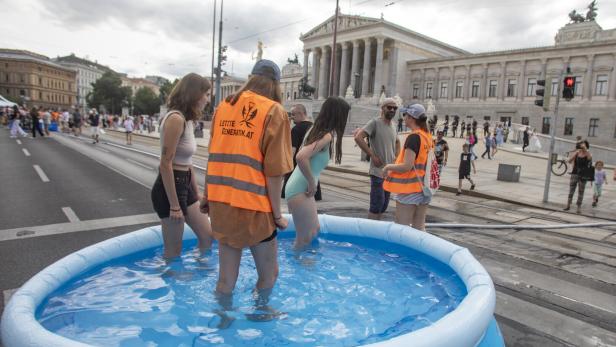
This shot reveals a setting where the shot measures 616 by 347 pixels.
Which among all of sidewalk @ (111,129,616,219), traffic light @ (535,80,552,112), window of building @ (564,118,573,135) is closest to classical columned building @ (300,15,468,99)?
window of building @ (564,118,573,135)

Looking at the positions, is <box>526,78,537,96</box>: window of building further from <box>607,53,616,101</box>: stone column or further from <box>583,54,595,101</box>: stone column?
<box>607,53,616,101</box>: stone column

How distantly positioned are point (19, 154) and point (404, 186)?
15731 millimetres

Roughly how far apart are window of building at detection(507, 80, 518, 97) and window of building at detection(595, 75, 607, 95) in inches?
363

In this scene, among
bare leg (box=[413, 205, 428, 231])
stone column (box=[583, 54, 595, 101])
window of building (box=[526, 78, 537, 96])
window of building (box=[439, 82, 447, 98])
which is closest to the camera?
bare leg (box=[413, 205, 428, 231])

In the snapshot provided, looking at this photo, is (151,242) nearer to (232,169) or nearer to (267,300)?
(267,300)

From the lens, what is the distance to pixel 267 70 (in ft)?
9.30

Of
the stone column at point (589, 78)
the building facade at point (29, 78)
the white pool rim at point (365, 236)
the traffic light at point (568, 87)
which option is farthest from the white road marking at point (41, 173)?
the building facade at point (29, 78)

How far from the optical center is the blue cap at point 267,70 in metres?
2.83

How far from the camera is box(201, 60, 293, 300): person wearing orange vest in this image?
263 centimetres

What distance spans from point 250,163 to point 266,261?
0.77m

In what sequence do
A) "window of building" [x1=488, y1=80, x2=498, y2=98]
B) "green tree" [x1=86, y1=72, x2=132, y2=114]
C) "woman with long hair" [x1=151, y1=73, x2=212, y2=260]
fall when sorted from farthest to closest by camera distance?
"green tree" [x1=86, y1=72, x2=132, y2=114], "window of building" [x1=488, y1=80, x2=498, y2=98], "woman with long hair" [x1=151, y1=73, x2=212, y2=260]

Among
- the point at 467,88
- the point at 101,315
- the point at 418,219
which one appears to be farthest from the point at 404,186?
the point at 467,88

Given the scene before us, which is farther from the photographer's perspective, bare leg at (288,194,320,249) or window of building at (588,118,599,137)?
window of building at (588,118,599,137)

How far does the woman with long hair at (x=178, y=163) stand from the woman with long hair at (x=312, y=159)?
1.01 meters
